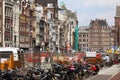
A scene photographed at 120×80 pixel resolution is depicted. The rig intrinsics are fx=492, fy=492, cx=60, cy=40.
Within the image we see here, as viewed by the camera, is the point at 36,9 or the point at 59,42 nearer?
the point at 36,9

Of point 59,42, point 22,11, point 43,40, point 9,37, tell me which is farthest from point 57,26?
point 9,37

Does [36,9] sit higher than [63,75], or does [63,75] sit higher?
[36,9]

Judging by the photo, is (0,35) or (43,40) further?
(43,40)

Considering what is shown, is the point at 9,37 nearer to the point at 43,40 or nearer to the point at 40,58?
the point at 43,40

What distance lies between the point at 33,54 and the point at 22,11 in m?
64.6

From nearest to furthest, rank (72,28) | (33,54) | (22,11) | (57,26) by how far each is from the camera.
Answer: (33,54) → (22,11) → (57,26) → (72,28)

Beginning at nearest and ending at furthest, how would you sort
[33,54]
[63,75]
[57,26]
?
[63,75]
[33,54]
[57,26]

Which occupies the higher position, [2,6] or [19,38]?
[2,6]

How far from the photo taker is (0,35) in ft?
275

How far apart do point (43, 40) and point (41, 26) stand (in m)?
3.40

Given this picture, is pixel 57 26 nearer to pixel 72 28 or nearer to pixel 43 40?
pixel 43 40

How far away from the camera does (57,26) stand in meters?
135

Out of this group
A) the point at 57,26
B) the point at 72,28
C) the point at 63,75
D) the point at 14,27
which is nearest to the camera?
the point at 63,75

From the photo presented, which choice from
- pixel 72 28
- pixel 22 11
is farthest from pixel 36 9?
pixel 72 28
